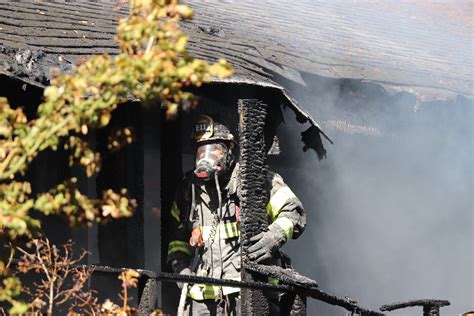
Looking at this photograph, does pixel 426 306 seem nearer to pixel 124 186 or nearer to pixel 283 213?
pixel 283 213

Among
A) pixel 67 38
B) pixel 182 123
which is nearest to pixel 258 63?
pixel 182 123

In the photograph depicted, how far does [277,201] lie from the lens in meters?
9.59

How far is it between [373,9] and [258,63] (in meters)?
7.00

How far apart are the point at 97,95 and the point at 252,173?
4639mm

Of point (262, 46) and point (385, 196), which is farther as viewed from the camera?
Answer: point (385, 196)

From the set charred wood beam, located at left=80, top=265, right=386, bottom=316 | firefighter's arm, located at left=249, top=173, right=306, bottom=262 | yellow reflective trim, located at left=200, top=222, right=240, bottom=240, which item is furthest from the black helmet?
charred wood beam, located at left=80, top=265, right=386, bottom=316

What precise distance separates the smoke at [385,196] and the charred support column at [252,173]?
162cm

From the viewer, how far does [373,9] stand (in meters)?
16.9

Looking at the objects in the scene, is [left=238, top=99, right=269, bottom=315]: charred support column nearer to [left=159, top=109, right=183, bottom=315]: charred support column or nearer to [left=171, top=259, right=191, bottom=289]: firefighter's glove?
[left=171, top=259, right=191, bottom=289]: firefighter's glove

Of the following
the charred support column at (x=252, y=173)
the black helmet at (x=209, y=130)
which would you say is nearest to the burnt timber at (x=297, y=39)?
the charred support column at (x=252, y=173)

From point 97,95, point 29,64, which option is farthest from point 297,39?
point 97,95

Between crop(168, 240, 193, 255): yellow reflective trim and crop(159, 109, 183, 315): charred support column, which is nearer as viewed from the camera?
crop(168, 240, 193, 255): yellow reflective trim

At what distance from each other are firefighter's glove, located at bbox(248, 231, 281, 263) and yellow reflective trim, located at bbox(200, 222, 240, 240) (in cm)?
26

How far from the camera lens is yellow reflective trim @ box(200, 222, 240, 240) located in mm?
9500
